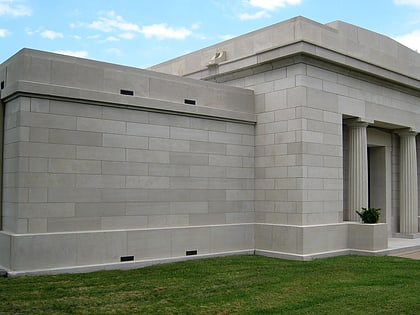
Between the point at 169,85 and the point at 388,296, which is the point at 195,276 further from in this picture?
the point at 169,85

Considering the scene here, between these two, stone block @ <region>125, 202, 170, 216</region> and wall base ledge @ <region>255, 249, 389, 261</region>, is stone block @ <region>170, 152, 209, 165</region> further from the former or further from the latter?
wall base ledge @ <region>255, 249, 389, 261</region>

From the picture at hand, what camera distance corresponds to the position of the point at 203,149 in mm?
14141

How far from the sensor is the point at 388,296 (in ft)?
31.1

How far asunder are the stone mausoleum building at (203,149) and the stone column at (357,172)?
1.6 inches

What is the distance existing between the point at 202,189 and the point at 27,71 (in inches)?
219

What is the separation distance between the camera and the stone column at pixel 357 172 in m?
16.2

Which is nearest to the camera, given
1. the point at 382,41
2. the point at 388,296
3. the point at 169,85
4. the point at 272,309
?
the point at 272,309

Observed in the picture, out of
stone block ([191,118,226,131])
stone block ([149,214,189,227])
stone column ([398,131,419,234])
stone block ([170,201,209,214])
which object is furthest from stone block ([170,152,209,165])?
stone column ([398,131,419,234])

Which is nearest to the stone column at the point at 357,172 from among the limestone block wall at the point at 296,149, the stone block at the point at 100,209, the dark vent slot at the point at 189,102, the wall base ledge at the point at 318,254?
the limestone block wall at the point at 296,149

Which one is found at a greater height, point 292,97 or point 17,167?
point 292,97

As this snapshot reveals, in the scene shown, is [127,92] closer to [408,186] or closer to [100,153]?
[100,153]

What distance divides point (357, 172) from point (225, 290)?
8.09 meters

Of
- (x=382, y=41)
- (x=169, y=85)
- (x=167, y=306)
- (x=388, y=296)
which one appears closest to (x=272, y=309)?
(x=167, y=306)

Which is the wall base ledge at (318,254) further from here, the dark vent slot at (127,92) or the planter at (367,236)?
the dark vent slot at (127,92)
